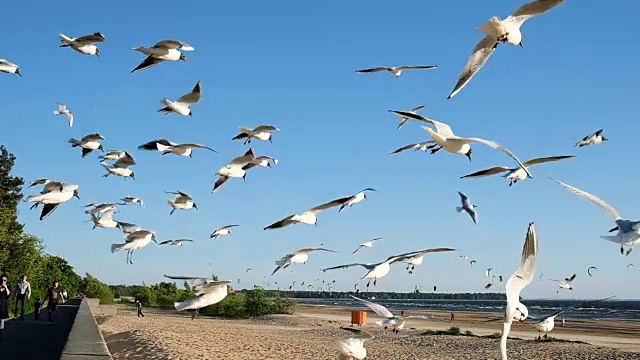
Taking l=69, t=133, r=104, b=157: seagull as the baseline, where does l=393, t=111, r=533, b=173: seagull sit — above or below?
below

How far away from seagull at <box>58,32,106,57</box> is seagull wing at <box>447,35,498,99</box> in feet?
17.6

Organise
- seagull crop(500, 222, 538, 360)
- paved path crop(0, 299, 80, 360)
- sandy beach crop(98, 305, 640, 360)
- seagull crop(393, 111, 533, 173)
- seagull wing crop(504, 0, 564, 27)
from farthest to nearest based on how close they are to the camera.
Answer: sandy beach crop(98, 305, 640, 360)
paved path crop(0, 299, 80, 360)
seagull wing crop(504, 0, 564, 27)
seagull crop(393, 111, 533, 173)
seagull crop(500, 222, 538, 360)

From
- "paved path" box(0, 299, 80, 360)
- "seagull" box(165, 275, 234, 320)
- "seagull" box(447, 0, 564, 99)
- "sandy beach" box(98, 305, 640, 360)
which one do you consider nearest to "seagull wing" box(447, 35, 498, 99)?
"seagull" box(447, 0, 564, 99)

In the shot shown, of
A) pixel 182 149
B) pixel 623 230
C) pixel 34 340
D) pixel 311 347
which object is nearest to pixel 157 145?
pixel 182 149

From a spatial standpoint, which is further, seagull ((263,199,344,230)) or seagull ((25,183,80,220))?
seagull ((25,183,80,220))

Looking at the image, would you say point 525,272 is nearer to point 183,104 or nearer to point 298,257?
point 298,257

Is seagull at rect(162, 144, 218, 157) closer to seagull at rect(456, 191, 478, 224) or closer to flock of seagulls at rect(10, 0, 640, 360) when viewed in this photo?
flock of seagulls at rect(10, 0, 640, 360)

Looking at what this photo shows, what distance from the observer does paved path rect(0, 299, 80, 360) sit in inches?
574

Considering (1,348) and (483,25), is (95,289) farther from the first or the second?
(483,25)

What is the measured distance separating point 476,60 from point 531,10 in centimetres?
60

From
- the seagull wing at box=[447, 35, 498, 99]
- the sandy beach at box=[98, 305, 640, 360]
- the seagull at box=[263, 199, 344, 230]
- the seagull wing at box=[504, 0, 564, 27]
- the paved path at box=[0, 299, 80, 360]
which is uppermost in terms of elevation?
the seagull wing at box=[504, 0, 564, 27]

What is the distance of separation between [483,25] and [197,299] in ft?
7.94

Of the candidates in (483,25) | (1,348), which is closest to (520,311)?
(483,25)

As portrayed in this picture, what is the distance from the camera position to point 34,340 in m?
17.1
